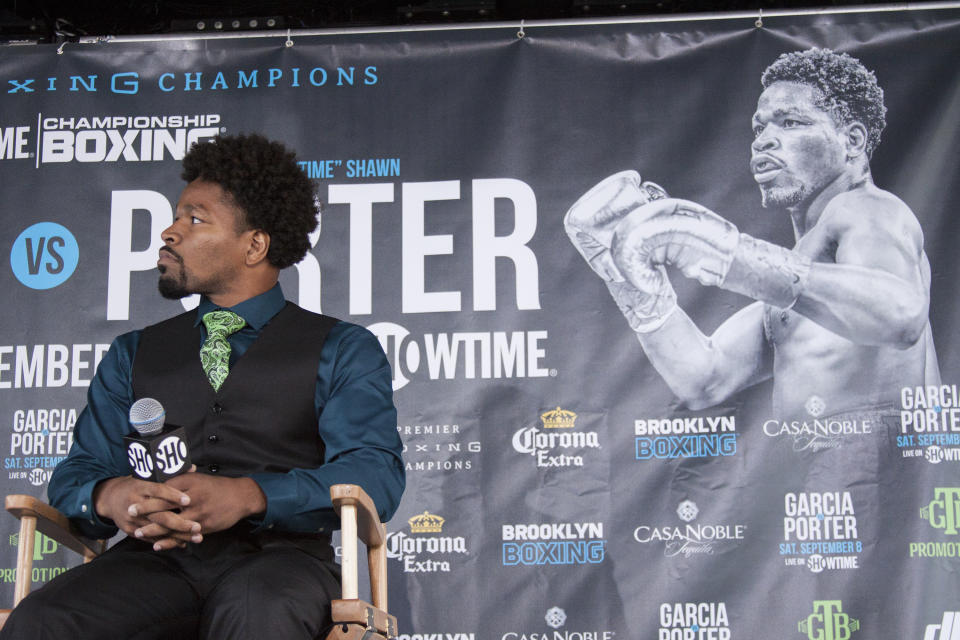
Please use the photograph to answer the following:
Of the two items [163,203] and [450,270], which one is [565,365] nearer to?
[450,270]

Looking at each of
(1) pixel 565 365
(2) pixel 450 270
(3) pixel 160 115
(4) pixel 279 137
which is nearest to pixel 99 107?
(3) pixel 160 115

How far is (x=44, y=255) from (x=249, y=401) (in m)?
1.95

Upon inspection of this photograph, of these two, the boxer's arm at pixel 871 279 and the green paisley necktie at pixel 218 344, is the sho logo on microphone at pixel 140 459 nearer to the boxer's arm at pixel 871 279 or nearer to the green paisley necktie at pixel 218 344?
the green paisley necktie at pixel 218 344

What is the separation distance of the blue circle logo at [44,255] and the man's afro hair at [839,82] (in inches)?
94.8

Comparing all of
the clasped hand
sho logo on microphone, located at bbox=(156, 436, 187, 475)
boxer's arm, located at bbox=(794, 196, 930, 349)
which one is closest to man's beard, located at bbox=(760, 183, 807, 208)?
boxer's arm, located at bbox=(794, 196, 930, 349)

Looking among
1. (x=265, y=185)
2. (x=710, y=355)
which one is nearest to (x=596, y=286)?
(x=710, y=355)

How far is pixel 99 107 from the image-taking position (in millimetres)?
4012

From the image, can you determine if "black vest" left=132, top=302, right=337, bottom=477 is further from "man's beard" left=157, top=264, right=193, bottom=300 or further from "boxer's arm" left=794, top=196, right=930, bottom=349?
"boxer's arm" left=794, top=196, right=930, bottom=349

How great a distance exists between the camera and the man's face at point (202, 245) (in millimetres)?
2422

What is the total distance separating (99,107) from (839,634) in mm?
2977

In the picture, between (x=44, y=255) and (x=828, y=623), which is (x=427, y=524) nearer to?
(x=828, y=623)

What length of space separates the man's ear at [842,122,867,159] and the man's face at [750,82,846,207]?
2cm

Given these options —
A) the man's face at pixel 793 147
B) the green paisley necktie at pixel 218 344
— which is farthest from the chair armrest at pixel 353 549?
the man's face at pixel 793 147

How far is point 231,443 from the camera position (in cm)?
224
